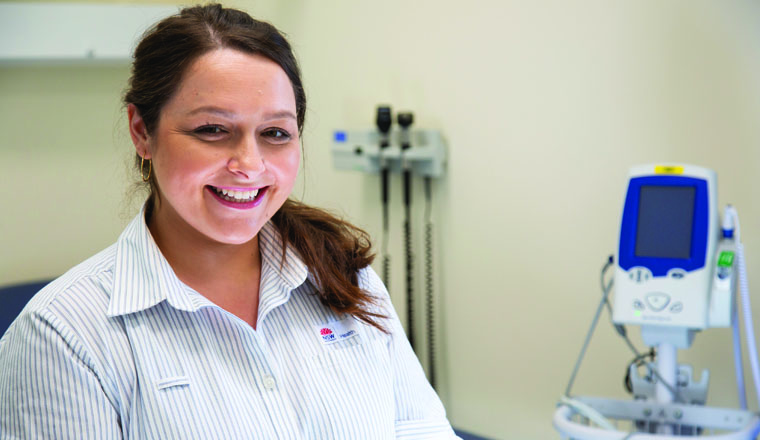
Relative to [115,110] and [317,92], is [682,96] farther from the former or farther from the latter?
[115,110]

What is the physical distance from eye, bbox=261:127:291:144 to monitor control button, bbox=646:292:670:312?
3.57 feet

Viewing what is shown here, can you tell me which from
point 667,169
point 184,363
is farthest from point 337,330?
point 667,169

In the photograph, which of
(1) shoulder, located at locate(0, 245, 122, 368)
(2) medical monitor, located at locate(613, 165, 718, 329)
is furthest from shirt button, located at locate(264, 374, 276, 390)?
(2) medical monitor, located at locate(613, 165, 718, 329)

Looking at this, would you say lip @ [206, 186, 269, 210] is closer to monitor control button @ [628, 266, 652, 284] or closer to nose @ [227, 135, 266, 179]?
nose @ [227, 135, 266, 179]

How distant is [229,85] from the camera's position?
1.20 meters

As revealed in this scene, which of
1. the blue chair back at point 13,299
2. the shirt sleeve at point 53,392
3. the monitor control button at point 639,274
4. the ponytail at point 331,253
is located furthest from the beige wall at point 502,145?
the shirt sleeve at point 53,392

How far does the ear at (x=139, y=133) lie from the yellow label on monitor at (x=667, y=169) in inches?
49.5

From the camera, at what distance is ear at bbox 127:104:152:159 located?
1.28 m

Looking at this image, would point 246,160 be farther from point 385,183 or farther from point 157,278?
point 385,183

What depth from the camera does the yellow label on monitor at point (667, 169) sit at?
198 cm

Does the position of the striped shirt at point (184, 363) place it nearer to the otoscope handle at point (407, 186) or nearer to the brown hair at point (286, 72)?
the brown hair at point (286, 72)

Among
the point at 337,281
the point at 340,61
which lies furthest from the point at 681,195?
the point at 340,61

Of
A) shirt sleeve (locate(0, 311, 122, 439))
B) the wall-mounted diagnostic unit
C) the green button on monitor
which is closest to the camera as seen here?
shirt sleeve (locate(0, 311, 122, 439))

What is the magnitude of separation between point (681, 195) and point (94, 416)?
4.77 ft
